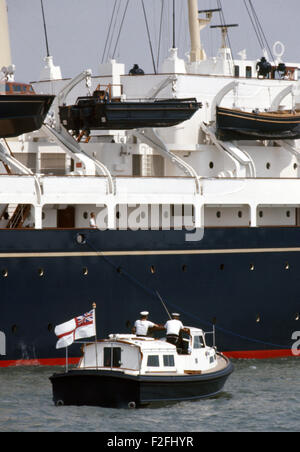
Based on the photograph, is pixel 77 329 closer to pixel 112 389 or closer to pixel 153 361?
pixel 112 389

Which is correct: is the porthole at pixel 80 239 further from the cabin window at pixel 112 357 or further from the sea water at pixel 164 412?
the cabin window at pixel 112 357

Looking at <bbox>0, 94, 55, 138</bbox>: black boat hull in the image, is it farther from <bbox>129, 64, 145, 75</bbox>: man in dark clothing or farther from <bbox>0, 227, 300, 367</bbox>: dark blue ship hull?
<bbox>129, 64, 145, 75</bbox>: man in dark clothing

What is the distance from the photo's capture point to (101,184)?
36.3m

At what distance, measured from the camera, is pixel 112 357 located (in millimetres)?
29984

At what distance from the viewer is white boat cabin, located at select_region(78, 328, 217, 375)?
29766 millimetres

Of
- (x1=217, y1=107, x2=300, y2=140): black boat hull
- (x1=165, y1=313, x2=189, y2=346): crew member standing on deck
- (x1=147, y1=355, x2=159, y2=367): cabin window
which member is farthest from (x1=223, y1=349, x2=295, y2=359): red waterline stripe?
(x1=147, y1=355, x2=159, y2=367): cabin window

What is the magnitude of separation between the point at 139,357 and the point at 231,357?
28.1 ft

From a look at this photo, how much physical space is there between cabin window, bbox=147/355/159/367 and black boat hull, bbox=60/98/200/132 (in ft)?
31.9

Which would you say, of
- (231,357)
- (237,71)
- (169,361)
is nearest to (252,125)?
(237,71)

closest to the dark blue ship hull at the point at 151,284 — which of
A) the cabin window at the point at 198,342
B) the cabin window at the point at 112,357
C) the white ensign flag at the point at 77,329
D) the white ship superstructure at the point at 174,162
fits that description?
the white ship superstructure at the point at 174,162

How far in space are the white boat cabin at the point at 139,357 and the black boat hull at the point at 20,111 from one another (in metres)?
8.32

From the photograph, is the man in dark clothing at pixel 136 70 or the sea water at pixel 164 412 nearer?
the sea water at pixel 164 412

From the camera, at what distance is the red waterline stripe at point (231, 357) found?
34.8m
